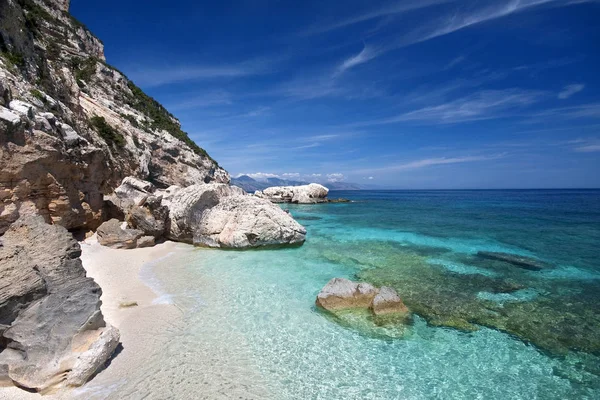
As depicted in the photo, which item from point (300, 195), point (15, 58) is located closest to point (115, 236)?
point (15, 58)

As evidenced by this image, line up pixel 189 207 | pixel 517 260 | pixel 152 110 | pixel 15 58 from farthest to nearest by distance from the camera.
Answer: pixel 152 110, pixel 189 207, pixel 517 260, pixel 15 58

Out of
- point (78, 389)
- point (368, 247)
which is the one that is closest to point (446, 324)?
point (78, 389)

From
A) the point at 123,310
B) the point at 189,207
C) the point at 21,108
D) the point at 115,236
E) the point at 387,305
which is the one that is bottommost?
the point at 387,305

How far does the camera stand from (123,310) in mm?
8609

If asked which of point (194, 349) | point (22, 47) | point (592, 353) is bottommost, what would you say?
point (592, 353)

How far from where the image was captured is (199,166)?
1644 inches

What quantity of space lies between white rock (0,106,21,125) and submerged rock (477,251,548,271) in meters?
21.7

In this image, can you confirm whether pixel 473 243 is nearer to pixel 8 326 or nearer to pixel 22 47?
pixel 8 326

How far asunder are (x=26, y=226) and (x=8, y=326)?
299cm

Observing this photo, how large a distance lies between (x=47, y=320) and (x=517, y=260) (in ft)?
61.9

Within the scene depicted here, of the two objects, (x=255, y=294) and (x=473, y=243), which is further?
(x=473, y=243)

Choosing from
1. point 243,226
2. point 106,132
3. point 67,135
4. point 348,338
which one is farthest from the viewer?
point 106,132

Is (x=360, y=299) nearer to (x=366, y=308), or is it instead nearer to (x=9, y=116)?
(x=366, y=308)

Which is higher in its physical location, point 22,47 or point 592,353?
point 22,47
